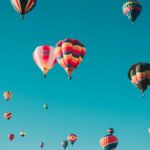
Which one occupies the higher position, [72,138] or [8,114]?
[8,114]

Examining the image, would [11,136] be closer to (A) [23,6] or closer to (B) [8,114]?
(B) [8,114]

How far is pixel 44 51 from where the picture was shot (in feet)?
161

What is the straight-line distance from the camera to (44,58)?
161 feet

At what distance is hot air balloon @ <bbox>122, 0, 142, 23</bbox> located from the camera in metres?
49.4

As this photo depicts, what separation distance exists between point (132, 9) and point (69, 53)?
8299mm

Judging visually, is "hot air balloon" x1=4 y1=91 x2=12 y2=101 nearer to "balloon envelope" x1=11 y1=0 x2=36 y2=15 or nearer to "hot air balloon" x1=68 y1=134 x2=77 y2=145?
"hot air balloon" x1=68 y1=134 x2=77 y2=145

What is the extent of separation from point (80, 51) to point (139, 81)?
6.52 metres

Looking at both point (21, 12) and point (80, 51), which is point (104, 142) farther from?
point (21, 12)

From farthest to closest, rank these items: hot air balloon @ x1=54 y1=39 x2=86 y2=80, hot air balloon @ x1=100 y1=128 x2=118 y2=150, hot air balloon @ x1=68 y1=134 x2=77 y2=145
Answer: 1. hot air balloon @ x1=68 y1=134 x2=77 y2=145
2. hot air balloon @ x1=100 y1=128 x2=118 y2=150
3. hot air balloon @ x1=54 y1=39 x2=86 y2=80

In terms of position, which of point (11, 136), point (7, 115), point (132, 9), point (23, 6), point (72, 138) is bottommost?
point (72, 138)

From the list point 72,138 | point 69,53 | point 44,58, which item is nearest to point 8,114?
point 72,138

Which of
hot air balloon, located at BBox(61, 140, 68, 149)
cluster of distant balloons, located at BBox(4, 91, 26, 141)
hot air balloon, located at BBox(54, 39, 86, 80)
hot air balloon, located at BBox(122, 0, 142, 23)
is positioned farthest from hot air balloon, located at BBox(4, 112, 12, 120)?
hot air balloon, located at BBox(122, 0, 142, 23)

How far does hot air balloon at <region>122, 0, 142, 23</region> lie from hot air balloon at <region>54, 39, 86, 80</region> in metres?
5.90

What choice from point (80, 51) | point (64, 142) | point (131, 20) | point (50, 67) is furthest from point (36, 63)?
point (64, 142)
